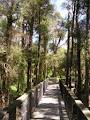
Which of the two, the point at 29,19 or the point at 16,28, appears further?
the point at 29,19

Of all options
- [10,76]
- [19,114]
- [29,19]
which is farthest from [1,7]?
[19,114]

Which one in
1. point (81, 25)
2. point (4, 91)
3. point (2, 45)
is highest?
point (81, 25)

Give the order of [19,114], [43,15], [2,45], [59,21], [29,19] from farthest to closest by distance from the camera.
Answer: [59,21]
[43,15]
[29,19]
[2,45]
[19,114]

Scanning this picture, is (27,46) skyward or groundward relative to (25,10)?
groundward

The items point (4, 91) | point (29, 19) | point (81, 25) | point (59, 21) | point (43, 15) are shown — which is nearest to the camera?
point (4, 91)

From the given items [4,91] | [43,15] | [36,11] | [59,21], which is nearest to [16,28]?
[4,91]

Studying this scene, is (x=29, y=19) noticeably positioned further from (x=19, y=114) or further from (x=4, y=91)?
(x=19, y=114)

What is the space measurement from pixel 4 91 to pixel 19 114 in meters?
14.2

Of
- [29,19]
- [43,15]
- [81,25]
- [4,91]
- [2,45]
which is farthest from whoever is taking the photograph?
[43,15]

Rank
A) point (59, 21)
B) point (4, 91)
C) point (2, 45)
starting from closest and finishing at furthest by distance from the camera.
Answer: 1. point (2, 45)
2. point (4, 91)
3. point (59, 21)

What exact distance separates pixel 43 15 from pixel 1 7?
1343cm

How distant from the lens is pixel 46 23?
122 ft

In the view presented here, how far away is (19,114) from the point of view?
11.6m

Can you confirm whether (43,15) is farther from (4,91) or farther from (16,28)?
(4,91)
